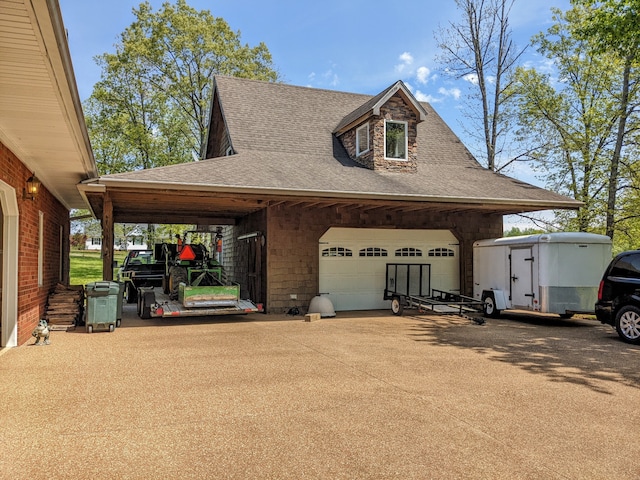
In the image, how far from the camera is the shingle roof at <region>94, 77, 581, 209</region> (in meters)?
11.1

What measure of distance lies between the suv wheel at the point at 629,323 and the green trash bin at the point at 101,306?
31.9ft

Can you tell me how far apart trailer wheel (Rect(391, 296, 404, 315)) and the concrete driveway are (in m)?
3.87

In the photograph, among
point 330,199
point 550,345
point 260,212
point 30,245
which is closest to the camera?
point 550,345

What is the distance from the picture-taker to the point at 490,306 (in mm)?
12672

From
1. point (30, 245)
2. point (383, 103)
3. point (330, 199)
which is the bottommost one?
point (30, 245)

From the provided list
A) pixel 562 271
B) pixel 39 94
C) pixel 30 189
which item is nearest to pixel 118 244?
pixel 30 189

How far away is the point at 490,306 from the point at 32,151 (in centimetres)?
1094

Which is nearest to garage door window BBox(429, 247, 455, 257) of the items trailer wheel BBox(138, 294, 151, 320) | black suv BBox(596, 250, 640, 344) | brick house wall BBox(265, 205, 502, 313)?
brick house wall BBox(265, 205, 502, 313)

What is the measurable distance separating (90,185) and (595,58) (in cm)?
2194

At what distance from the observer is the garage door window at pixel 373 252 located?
46.4 feet

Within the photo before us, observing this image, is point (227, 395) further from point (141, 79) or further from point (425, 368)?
point (141, 79)

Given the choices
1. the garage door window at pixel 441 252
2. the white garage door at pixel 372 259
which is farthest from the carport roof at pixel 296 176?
the garage door window at pixel 441 252

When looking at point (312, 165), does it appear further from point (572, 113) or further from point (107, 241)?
point (572, 113)

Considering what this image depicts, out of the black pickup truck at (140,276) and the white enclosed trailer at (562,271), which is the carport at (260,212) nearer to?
the black pickup truck at (140,276)
